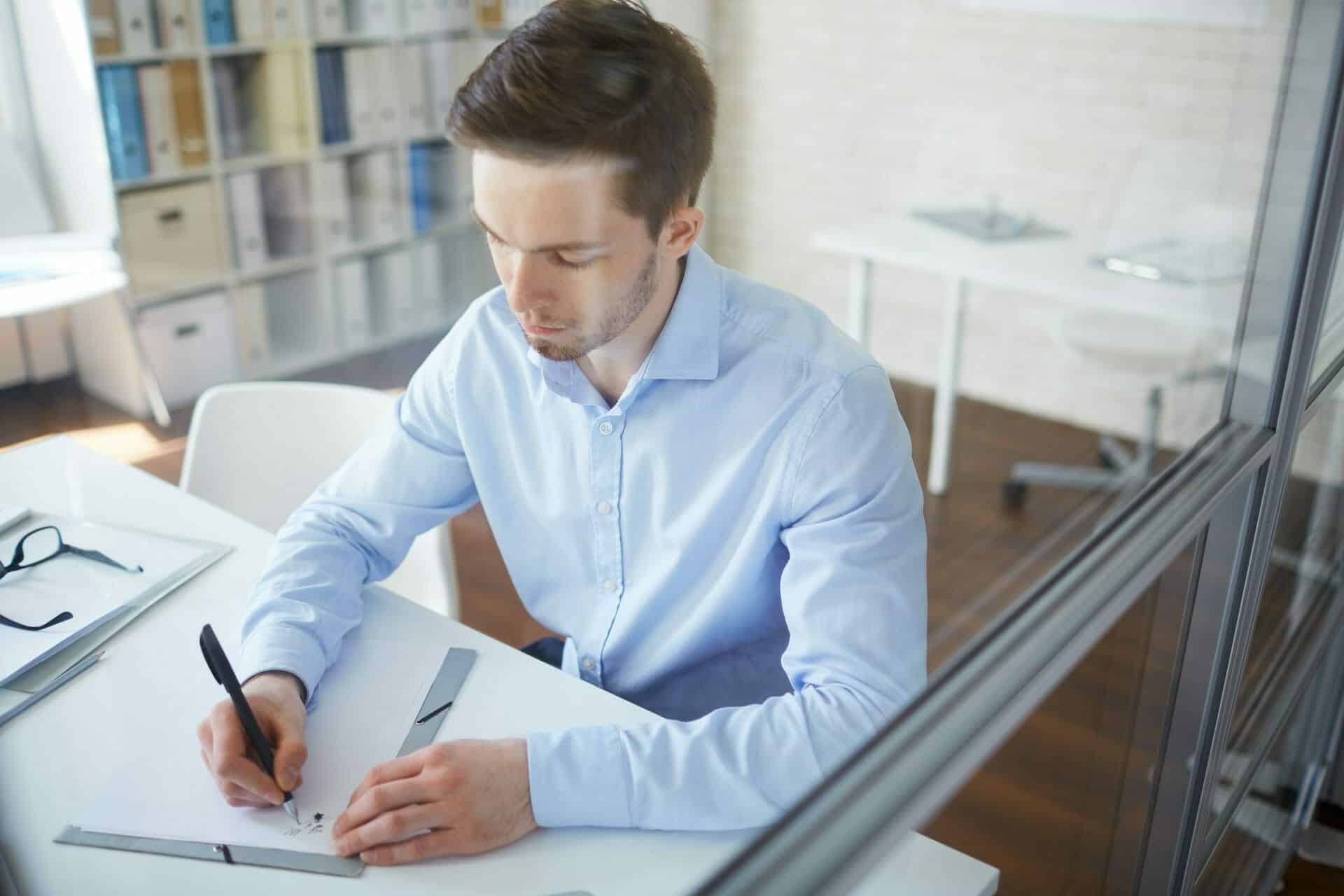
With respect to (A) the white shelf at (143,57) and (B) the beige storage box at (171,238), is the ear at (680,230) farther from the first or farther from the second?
(B) the beige storage box at (171,238)

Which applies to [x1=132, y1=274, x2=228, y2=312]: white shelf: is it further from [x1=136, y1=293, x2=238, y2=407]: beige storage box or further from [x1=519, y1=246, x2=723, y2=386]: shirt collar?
[x1=519, y1=246, x2=723, y2=386]: shirt collar

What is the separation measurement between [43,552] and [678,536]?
59 cm

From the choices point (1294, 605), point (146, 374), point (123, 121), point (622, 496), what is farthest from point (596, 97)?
point (123, 121)

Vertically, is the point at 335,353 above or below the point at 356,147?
below

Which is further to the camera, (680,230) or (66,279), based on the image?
(66,279)

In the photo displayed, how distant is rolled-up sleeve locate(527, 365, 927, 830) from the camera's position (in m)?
0.79

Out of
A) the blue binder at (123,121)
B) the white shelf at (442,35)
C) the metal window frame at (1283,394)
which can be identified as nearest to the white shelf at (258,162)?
the blue binder at (123,121)

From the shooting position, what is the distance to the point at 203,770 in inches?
32.9

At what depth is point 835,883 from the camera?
1.41ft

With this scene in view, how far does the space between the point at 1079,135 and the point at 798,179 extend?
0.78 m

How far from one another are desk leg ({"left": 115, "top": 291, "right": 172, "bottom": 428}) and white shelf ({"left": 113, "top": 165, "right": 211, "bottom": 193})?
0.29m

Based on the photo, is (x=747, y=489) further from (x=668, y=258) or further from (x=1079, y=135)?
(x=1079, y=135)

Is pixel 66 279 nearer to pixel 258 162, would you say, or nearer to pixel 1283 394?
pixel 258 162

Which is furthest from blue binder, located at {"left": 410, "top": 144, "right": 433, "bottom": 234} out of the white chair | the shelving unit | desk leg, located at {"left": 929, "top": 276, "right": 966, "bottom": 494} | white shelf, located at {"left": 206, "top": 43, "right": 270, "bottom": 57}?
the white chair
